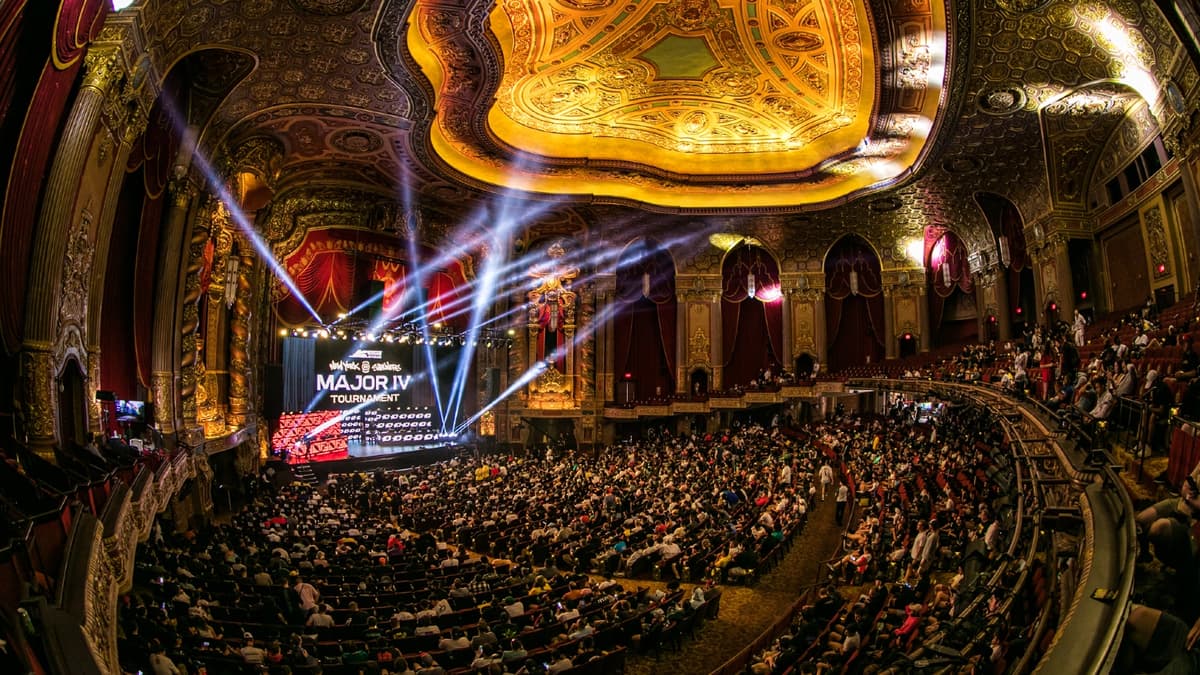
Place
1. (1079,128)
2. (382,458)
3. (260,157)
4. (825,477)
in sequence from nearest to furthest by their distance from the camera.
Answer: (1079,128) < (825,477) < (260,157) < (382,458)

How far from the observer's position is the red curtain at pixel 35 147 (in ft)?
24.8

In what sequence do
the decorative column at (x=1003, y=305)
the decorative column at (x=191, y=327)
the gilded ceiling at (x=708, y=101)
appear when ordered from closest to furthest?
the gilded ceiling at (x=708, y=101) → the decorative column at (x=191, y=327) → the decorative column at (x=1003, y=305)

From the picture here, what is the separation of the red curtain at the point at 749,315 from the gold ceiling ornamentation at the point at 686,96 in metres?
4.27

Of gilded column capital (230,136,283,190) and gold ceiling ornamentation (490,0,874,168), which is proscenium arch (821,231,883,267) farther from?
gilded column capital (230,136,283,190)

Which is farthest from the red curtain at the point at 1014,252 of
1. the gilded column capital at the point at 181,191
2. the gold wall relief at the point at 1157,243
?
the gilded column capital at the point at 181,191

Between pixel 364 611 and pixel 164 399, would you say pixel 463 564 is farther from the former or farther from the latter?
pixel 164 399

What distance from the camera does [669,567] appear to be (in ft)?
40.1

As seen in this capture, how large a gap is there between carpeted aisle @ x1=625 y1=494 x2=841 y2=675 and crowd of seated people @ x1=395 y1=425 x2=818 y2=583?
13.8 inches

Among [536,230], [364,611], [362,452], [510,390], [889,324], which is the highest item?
[536,230]

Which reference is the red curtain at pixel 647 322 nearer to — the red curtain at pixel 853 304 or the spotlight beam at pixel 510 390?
the spotlight beam at pixel 510 390

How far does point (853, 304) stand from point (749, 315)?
13.8 feet

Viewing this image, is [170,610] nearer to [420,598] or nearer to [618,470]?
[420,598]

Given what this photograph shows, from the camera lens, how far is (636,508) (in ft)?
51.1

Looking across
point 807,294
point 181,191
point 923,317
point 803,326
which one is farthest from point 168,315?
point 923,317
